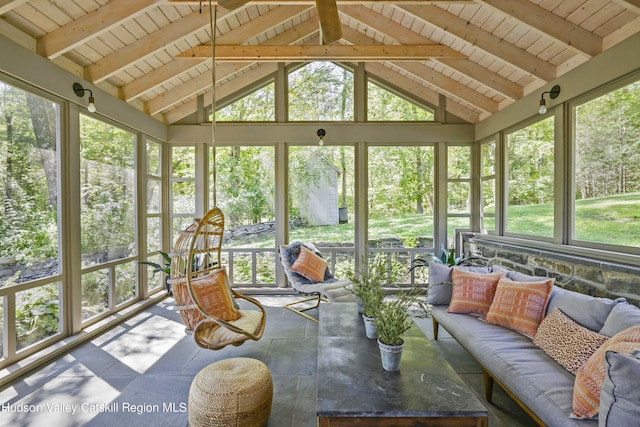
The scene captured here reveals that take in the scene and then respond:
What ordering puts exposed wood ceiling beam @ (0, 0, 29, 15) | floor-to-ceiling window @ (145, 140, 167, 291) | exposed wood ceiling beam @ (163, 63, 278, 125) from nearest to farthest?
exposed wood ceiling beam @ (0, 0, 29, 15) < floor-to-ceiling window @ (145, 140, 167, 291) < exposed wood ceiling beam @ (163, 63, 278, 125)

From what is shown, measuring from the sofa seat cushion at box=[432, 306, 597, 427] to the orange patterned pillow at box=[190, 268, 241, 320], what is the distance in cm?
211

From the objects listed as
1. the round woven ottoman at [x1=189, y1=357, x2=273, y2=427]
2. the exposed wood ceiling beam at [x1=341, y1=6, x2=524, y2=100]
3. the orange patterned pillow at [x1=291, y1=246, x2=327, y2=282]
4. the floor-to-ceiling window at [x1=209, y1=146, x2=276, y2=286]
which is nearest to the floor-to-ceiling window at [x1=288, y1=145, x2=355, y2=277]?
the floor-to-ceiling window at [x1=209, y1=146, x2=276, y2=286]

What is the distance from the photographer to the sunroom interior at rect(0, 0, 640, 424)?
271 centimetres

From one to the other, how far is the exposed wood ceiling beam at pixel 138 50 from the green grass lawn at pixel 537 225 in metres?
2.93

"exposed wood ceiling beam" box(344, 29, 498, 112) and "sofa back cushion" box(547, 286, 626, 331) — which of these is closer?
"sofa back cushion" box(547, 286, 626, 331)

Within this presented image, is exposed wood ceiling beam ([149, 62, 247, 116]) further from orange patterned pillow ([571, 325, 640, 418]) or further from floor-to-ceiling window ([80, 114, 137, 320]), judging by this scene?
orange patterned pillow ([571, 325, 640, 418])

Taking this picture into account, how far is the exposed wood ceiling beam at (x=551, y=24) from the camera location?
112 inches

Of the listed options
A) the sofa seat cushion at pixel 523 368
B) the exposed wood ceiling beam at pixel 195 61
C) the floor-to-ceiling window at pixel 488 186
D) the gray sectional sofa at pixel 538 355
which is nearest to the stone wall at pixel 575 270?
the gray sectional sofa at pixel 538 355

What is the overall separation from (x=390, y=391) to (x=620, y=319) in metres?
1.54

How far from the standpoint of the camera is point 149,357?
2.90 metres

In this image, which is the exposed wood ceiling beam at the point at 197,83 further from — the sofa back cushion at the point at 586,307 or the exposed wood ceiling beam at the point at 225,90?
the sofa back cushion at the point at 586,307

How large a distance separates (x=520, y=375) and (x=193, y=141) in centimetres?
517

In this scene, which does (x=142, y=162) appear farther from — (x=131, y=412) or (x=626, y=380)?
(x=626, y=380)

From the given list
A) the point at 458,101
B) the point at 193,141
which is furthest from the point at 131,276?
the point at 458,101
